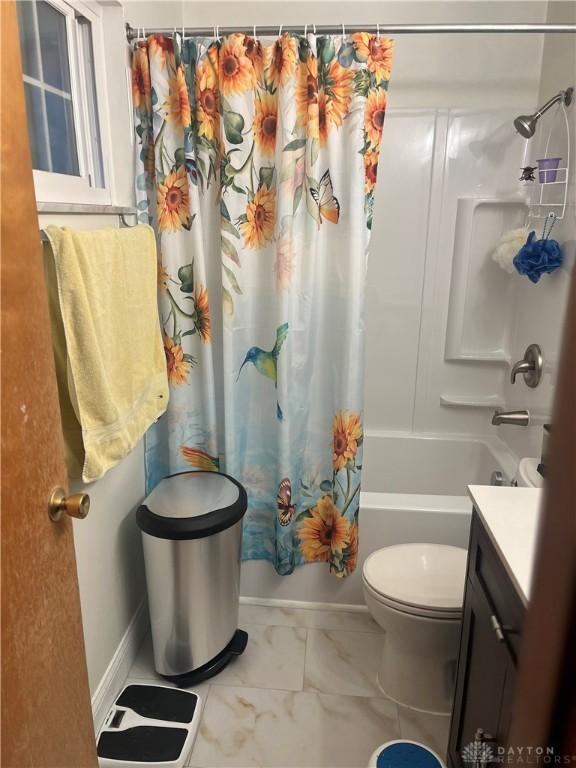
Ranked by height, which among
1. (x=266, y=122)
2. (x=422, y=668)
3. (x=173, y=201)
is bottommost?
(x=422, y=668)

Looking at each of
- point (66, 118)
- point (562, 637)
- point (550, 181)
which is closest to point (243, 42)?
point (66, 118)

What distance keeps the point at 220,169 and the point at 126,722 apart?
1.77 m

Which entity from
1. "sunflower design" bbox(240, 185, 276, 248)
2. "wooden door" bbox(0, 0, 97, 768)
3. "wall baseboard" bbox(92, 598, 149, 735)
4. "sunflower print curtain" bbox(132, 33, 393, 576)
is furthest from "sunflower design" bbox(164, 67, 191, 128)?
"wall baseboard" bbox(92, 598, 149, 735)

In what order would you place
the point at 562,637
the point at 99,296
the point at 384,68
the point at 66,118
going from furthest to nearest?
the point at 384,68 → the point at 66,118 → the point at 99,296 → the point at 562,637

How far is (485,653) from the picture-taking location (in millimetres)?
1178

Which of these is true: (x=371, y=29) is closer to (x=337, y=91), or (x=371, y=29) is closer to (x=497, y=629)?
(x=337, y=91)

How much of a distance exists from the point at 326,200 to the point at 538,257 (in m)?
0.78

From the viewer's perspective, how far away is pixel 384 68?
1712mm

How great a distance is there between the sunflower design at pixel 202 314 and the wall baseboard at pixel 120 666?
1.03 meters

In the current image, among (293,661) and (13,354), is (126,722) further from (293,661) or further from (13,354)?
(13,354)

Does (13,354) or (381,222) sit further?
(381,222)

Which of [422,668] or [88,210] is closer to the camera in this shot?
[88,210]

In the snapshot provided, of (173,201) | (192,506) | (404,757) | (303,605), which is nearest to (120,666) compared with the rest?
(192,506)

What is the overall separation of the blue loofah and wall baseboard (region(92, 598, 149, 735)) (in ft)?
6.17
